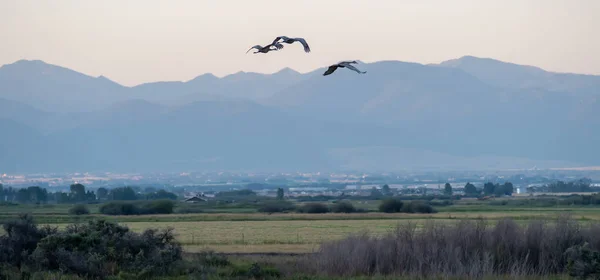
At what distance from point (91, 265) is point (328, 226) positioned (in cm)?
3083

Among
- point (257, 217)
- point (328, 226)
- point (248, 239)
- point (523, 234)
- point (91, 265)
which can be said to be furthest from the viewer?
point (257, 217)

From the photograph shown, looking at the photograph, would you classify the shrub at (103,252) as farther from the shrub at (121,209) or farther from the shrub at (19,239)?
the shrub at (121,209)

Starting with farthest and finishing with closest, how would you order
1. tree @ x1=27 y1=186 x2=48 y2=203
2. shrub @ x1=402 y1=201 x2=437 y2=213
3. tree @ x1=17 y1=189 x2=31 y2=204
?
tree @ x1=17 y1=189 x2=31 y2=204 → tree @ x1=27 y1=186 x2=48 y2=203 → shrub @ x1=402 y1=201 x2=437 y2=213

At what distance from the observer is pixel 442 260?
30.3 meters

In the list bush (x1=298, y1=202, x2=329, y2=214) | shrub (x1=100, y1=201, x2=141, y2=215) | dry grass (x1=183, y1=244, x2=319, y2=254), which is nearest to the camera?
dry grass (x1=183, y1=244, x2=319, y2=254)

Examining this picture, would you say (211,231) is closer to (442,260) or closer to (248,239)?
(248,239)

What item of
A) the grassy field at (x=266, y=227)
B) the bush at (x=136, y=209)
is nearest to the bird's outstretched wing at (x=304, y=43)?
the grassy field at (x=266, y=227)

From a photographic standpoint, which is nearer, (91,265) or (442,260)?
(91,265)

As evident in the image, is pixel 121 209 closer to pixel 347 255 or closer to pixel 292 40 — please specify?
pixel 347 255

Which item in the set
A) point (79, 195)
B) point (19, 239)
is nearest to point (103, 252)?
point (19, 239)

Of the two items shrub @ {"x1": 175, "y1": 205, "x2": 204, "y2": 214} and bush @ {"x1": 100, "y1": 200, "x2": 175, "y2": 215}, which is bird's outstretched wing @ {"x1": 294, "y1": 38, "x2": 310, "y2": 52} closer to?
bush @ {"x1": 100, "y1": 200, "x2": 175, "y2": 215}

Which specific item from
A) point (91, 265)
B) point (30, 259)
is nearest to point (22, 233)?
point (30, 259)

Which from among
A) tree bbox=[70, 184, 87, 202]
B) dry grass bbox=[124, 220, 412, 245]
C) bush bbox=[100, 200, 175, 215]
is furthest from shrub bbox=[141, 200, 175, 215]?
tree bbox=[70, 184, 87, 202]

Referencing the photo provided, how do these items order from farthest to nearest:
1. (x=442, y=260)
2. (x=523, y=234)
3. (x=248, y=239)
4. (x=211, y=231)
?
(x=211, y=231), (x=248, y=239), (x=523, y=234), (x=442, y=260)
